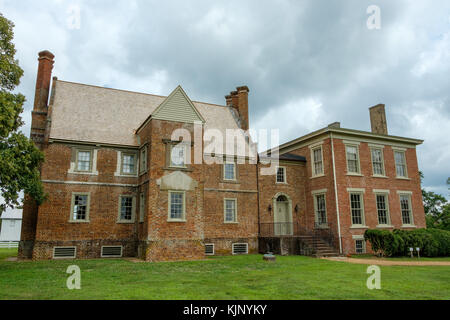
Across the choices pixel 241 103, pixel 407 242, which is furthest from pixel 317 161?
pixel 241 103

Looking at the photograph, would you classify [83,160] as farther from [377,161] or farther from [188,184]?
[377,161]

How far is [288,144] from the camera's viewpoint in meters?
27.0

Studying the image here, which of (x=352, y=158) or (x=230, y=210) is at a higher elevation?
(x=352, y=158)

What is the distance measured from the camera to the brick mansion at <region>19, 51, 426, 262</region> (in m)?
18.9

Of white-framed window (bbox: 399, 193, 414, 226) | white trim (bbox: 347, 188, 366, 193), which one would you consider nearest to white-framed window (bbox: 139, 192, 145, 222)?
white trim (bbox: 347, 188, 366, 193)

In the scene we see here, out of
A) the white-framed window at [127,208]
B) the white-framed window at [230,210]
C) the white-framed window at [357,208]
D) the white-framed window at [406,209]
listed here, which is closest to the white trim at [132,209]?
the white-framed window at [127,208]

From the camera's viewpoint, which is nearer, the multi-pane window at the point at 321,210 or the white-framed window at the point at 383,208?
the multi-pane window at the point at 321,210

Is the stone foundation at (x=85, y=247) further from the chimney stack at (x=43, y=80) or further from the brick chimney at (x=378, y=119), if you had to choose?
the brick chimney at (x=378, y=119)

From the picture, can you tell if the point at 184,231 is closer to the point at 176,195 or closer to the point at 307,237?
the point at 176,195

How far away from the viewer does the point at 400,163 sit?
25422 millimetres

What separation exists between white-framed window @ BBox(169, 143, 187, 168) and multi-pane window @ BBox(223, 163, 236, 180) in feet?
14.8

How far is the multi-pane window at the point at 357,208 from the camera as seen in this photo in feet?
73.7

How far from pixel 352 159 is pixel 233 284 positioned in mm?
16617

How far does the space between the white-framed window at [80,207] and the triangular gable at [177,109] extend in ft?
21.7
